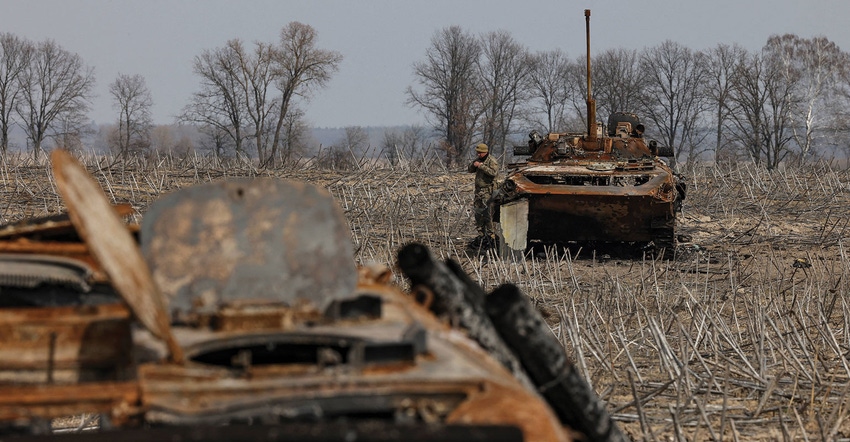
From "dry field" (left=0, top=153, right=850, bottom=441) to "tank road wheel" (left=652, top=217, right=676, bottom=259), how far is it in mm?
299

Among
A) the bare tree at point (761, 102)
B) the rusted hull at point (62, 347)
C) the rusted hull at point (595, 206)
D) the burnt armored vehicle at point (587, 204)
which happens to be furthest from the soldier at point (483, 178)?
the bare tree at point (761, 102)

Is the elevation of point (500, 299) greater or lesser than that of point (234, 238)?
lesser

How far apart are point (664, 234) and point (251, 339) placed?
35.3ft

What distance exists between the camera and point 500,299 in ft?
14.0

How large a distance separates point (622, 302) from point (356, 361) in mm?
6118

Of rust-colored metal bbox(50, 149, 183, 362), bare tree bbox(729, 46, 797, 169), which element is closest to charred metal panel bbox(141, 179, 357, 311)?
rust-colored metal bbox(50, 149, 183, 362)

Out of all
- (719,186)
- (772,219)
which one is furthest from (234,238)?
(719,186)

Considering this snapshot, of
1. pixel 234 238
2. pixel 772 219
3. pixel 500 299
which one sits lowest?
pixel 772 219

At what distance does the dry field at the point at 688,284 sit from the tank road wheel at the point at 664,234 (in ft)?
0.98

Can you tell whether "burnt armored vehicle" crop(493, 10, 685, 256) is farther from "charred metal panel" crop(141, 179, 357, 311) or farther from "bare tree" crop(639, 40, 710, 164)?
"bare tree" crop(639, 40, 710, 164)

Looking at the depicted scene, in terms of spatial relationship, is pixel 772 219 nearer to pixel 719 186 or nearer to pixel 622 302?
pixel 719 186

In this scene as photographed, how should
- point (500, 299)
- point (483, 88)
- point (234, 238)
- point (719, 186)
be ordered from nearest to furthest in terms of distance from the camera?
point (234, 238) < point (500, 299) < point (719, 186) < point (483, 88)

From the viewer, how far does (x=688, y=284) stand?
35.0 feet

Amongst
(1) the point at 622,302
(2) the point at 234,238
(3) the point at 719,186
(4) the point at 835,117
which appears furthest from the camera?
(4) the point at 835,117
